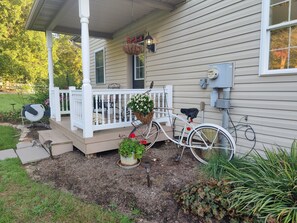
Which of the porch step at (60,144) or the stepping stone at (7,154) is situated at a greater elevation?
the porch step at (60,144)

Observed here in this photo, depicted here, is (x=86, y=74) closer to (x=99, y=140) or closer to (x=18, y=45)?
(x=99, y=140)

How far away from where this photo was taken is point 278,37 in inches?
116

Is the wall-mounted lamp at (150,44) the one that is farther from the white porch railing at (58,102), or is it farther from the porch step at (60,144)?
the porch step at (60,144)

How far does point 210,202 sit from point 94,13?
Answer: 191 inches

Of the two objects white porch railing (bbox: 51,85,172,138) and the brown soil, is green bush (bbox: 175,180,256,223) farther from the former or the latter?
white porch railing (bbox: 51,85,172,138)

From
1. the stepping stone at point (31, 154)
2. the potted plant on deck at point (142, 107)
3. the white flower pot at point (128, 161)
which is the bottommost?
the stepping stone at point (31, 154)

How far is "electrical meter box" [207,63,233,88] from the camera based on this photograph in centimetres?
346

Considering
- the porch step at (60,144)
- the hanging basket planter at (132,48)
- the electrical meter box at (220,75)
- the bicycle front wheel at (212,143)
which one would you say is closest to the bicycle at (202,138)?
the bicycle front wheel at (212,143)

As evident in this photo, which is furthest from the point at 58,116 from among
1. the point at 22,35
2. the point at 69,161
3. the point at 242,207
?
the point at 22,35

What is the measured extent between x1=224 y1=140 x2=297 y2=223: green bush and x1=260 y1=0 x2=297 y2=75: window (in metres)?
1.18

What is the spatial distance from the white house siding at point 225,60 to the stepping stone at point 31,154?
2.80 m

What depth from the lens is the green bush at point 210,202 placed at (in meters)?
2.04

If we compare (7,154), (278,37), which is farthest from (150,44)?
(7,154)

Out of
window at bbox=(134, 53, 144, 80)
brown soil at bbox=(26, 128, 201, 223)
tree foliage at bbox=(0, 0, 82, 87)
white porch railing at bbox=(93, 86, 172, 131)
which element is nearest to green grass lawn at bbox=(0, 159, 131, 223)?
brown soil at bbox=(26, 128, 201, 223)
